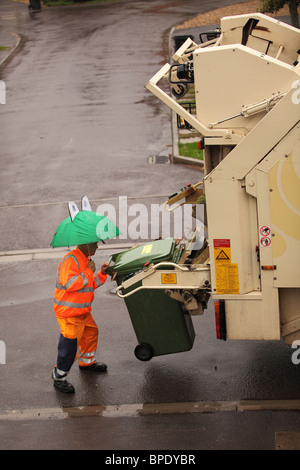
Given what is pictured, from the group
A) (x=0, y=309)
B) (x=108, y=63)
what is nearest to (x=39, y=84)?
(x=108, y=63)

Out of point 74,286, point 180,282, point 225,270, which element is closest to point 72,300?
point 74,286

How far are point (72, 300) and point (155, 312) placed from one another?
76 cm

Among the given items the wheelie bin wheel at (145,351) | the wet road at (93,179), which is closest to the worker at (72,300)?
the wet road at (93,179)

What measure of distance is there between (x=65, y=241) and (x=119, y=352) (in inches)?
62.6

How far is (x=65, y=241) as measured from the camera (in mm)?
6098

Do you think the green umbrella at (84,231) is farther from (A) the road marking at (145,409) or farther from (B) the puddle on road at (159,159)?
(B) the puddle on road at (159,159)

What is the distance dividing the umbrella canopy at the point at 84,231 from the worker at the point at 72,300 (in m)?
0.24

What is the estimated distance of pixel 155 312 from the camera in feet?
20.9

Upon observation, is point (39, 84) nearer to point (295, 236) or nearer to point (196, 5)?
point (196, 5)

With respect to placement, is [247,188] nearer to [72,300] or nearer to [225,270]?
[225,270]

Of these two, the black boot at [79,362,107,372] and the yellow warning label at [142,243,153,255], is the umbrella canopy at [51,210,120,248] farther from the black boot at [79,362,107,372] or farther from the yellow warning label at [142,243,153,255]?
the black boot at [79,362,107,372]

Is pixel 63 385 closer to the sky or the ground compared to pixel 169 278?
closer to the ground

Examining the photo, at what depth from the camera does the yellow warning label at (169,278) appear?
19.3 feet

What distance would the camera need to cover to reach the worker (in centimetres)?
626
